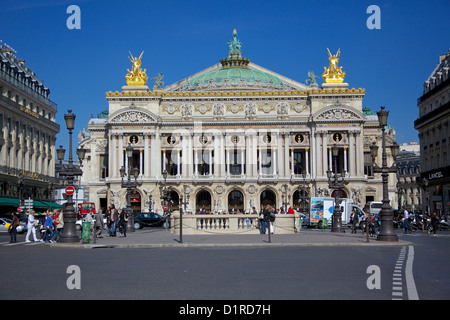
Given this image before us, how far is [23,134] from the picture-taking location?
69.8 meters

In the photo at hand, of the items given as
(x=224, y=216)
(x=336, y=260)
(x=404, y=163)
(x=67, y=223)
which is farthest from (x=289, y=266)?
(x=404, y=163)

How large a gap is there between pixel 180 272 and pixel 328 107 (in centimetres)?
6883

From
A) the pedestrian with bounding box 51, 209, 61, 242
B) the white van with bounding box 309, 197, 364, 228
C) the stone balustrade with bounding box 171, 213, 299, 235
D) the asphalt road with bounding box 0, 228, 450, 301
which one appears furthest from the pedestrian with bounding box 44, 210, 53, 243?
the white van with bounding box 309, 197, 364, 228

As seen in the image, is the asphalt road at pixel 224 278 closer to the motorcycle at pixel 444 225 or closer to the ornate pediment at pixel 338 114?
the motorcycle at pixel 444 225

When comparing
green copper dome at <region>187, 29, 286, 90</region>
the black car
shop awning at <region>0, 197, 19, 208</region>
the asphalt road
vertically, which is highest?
green copper dome at <region>187, 29, 286, 90</region>

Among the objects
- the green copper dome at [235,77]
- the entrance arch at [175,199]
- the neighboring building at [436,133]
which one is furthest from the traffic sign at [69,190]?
the green copper dome at [235,77]

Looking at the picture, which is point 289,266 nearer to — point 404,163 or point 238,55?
point 238,55

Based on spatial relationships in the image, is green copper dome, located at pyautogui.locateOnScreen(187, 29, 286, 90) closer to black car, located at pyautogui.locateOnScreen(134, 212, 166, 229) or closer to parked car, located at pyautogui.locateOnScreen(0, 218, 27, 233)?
black car, located at pyautogui.locateOnScreen(134, 212, 166, 229)

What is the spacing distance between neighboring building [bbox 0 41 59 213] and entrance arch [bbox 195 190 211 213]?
19567mm

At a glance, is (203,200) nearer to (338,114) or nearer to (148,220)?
(338,114)

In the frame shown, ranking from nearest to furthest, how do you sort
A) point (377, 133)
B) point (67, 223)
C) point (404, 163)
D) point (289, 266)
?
point (289, 266), point (67, 223), point (377, 133), point (404, 163)

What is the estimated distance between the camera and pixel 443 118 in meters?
70.2

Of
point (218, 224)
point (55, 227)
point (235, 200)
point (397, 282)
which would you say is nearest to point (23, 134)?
point (235, 200)

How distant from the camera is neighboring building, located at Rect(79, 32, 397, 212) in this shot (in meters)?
82.4
